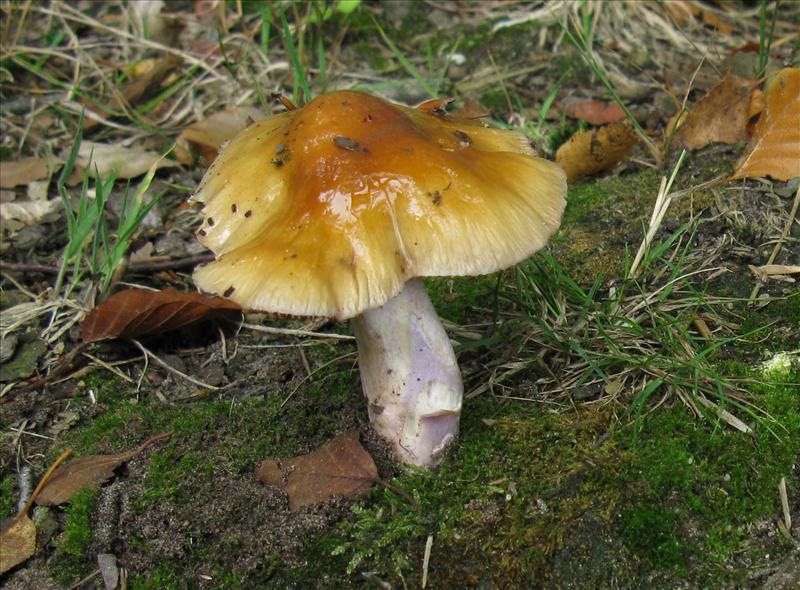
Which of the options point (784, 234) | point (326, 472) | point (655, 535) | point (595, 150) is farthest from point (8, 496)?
point (784, 234)

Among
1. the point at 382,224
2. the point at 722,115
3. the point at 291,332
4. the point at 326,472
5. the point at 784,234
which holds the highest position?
the point at 382,224

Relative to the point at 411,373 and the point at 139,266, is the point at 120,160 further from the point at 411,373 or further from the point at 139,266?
the point at 411,373

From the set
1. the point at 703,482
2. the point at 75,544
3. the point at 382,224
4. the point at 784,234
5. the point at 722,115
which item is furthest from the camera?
the point at 722,115

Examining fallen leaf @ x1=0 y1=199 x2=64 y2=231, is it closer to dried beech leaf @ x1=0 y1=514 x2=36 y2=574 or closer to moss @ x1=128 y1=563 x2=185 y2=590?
dried beech leaf @ x1=0 y1=514 x2=36 y2=574

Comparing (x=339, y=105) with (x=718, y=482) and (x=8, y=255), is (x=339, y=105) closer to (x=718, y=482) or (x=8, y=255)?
(x=718, y=482)

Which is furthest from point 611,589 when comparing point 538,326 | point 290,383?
point 290,383

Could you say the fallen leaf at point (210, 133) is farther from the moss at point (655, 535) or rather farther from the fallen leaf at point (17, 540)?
the moss at point (655, 535)

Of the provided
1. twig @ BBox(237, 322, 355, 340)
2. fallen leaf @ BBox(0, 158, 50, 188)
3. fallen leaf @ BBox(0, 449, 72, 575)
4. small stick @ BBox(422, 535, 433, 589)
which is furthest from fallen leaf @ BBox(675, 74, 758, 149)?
fallen leaf @ BBox(0, 158, 50, 188)
